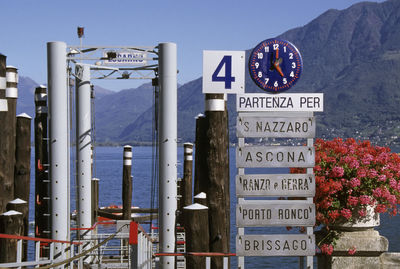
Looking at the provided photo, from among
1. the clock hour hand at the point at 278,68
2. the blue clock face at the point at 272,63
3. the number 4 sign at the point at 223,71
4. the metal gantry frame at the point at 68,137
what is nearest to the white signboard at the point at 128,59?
the metal gantry frame at the point at 68,137

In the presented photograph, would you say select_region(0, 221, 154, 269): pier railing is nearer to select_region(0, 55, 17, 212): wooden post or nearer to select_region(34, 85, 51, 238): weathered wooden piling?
select_region(34, 85, 51, 238): weathered wooden piling

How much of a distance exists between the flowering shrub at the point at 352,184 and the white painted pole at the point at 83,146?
36.3 feet

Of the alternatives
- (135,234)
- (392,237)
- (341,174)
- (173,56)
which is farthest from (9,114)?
(392,237)

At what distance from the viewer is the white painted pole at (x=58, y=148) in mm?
15203

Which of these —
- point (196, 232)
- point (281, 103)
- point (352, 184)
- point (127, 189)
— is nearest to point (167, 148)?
point (196, 232)

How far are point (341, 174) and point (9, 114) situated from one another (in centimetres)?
670

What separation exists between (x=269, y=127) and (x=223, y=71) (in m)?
1.14

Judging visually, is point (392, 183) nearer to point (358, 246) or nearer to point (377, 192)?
point (377, 192)

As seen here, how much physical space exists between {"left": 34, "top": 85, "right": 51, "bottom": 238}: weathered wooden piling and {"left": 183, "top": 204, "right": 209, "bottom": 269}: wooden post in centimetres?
835

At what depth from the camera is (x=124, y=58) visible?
1753cm

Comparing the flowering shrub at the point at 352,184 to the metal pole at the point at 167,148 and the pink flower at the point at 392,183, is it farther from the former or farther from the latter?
the metal pole at the point at 167,148

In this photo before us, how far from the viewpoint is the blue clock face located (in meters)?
9.03

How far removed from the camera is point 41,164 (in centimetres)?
1712

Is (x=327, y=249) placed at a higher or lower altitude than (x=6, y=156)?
lower
